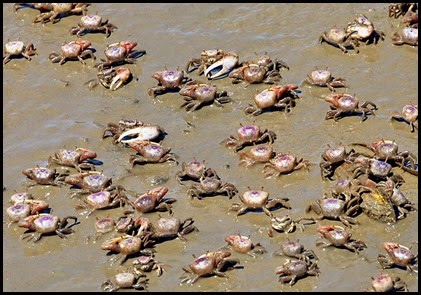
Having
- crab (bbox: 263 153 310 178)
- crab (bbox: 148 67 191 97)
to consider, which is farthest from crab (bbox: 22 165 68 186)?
crab (bbox: 263 153 310 178)

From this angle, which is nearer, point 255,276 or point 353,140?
point 255,276

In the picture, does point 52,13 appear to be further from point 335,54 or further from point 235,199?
point 235,199

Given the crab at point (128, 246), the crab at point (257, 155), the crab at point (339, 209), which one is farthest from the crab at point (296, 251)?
the crab at point (257, 155)

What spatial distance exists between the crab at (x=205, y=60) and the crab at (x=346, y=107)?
87.5 inches

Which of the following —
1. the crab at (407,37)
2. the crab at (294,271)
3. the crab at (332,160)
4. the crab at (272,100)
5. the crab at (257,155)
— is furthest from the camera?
the crab at (407,37)

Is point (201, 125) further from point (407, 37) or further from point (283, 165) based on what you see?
point (407, 37)

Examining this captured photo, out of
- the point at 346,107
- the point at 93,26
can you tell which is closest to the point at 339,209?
the point at 346,107

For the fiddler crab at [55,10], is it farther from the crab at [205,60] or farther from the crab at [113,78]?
the crab at [205,60]

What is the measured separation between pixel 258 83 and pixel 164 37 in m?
2.33

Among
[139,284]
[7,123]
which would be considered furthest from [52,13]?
[139,284]

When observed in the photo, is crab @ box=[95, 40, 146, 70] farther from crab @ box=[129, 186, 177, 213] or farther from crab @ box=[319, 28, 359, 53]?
crab @ box=[129, 186, 177, 213]

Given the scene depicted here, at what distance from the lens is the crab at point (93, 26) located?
18.2 meters

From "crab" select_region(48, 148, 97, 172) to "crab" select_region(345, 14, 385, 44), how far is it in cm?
501

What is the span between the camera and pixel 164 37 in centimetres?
1795
